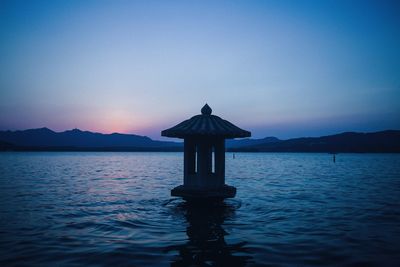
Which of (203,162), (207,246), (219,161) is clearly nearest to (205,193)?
(203,162)

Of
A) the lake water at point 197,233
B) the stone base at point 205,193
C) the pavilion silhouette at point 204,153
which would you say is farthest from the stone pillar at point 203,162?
the lake water at point 197,233

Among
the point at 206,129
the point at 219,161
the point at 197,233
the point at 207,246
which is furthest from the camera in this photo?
the point at 219,161

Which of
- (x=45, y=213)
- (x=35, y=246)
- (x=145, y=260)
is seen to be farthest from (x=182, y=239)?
(x=45, y=213)

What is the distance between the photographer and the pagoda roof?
11961 millimetres

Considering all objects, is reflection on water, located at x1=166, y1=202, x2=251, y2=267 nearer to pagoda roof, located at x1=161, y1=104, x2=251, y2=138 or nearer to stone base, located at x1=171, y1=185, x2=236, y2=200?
stone base, located at x1=171, y1=185, x2=236, y2=200

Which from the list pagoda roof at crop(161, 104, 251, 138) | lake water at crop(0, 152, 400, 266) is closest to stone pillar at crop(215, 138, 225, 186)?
pagoda roof at crop(161, 104, 251, 138)

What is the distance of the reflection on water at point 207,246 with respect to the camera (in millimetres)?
7145

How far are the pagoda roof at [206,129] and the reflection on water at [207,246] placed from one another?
341 cm

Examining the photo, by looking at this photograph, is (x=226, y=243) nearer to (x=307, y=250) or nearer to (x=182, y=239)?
(x=182, y=239)

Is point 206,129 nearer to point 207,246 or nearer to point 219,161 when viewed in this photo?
point 219,161

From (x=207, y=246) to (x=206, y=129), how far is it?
5092 millimetres

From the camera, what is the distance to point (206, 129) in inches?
480

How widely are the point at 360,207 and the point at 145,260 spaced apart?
508 inches

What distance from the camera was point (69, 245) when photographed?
27.9 ft
